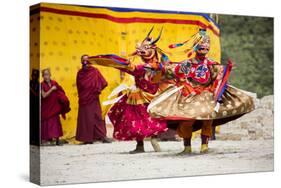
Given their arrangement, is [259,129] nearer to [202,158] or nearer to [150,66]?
[202,158]

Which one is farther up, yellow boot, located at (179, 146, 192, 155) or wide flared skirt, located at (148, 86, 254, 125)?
wide flared skirt, located at (148, 86, 254, 125)

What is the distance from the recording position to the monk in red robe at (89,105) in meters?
8.64

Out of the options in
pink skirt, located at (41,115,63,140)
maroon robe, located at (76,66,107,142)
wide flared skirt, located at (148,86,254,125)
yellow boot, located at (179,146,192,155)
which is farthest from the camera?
yellow boot, located at (179,146,192,155)

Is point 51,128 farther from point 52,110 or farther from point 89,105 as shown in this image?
point 89,105

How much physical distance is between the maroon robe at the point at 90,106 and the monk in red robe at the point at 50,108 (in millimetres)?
240

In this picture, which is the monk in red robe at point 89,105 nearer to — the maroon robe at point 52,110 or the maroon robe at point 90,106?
the maroon robe at point 90,106

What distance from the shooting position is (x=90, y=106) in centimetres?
870

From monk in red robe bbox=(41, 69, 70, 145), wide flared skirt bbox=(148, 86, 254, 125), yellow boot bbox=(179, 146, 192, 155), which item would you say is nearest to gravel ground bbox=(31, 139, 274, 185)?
yellow boot bbox=(179, 146, 192, 155)

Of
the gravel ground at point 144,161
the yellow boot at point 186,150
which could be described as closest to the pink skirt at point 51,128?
the gravel ground at point 144,161

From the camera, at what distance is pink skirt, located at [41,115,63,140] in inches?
331

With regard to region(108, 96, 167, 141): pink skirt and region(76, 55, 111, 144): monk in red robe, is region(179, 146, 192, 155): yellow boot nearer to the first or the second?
region(108, 96, 167, 141): pink skirt

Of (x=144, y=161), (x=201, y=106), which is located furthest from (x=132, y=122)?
(x=201, y=106)

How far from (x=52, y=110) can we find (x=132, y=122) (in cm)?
101

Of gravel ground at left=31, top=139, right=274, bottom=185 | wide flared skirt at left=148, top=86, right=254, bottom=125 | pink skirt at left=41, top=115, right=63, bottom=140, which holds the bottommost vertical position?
gravel ground at left=31, top=139, right=274, bottom=185
